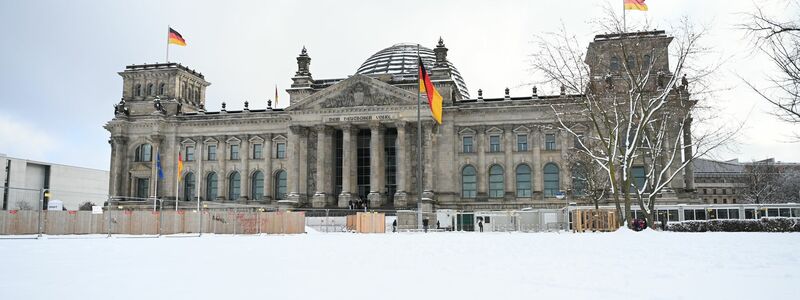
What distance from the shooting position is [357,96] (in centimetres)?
6538

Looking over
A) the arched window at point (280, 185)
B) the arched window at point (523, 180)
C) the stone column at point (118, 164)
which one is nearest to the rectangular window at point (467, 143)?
the arched window at point (523, 180)

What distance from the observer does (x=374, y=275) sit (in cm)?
1103

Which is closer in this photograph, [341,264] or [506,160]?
[341,264]

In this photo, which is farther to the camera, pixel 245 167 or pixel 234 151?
pixel 234 151

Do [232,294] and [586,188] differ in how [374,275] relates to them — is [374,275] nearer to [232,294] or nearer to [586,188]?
[232,294]

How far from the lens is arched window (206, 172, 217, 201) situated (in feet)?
245

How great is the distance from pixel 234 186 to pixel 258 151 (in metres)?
5.08

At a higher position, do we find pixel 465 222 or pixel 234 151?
pixel 234 151

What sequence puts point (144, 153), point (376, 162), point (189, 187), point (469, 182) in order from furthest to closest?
point (144, 153), point (189, 187), point (469, 182), point (376, 162)

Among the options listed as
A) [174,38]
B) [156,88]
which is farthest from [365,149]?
[156,88]

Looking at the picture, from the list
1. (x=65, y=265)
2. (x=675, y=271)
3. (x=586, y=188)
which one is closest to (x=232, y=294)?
(x=65, y=265)

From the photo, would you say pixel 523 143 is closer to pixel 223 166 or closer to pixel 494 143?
pixel 494 143

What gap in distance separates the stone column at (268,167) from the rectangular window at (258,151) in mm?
659

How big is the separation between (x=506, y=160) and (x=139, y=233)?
40.3 meters
